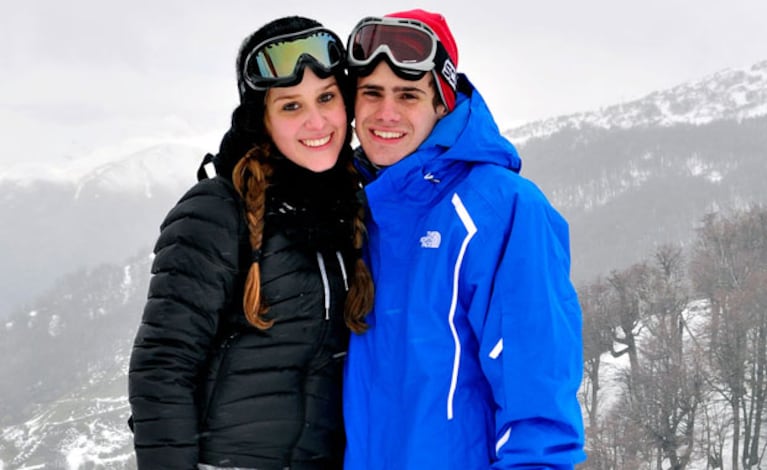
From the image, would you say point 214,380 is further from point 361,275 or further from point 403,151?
point 403,151

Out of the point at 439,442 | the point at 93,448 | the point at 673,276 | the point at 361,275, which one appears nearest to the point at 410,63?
the point at 361,275

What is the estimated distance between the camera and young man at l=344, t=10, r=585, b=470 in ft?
→ 8.57

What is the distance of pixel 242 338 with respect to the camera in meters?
3.05

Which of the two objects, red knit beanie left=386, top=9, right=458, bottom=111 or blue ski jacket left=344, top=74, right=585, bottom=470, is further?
red knit beanie left=386, top=9, right=458, bottom=111

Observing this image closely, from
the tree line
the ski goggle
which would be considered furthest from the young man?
the tree line

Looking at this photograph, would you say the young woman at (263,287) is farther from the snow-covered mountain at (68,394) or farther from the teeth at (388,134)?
the snow-covered mountain at (68,394)

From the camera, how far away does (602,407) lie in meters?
49.5

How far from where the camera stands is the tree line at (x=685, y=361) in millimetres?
38656

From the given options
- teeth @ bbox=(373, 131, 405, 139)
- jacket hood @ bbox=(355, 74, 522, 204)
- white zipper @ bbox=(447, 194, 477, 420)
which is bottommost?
white zipper @ bbox=(447, 194, 477, 420)

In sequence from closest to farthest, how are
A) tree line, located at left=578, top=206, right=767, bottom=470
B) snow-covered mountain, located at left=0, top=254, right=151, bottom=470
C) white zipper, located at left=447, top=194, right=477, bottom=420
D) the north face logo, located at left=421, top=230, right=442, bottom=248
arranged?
1. white zipper, located at left=447, top=194, right=477, bottom=420
2. the north face logo, located at left=421, top=230, right=442, bottom=248
3. tree line, located at left=578, top=206, right=767, bottom=470
4. snow-covered mountain, located at left=0, top=254, right=151, bottom=470

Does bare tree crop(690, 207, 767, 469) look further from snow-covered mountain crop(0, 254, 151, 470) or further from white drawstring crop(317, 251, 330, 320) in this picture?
snow-covered mountain crop(0, 254, 151, 470)

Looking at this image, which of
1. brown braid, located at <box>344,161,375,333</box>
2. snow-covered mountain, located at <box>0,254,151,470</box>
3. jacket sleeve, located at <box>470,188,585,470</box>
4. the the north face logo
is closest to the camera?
jacket sleeve, located at <box>470,188,585,470</box>

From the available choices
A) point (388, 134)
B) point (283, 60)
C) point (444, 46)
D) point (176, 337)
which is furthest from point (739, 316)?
point (176, 337)

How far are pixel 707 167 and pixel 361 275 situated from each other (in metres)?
215
